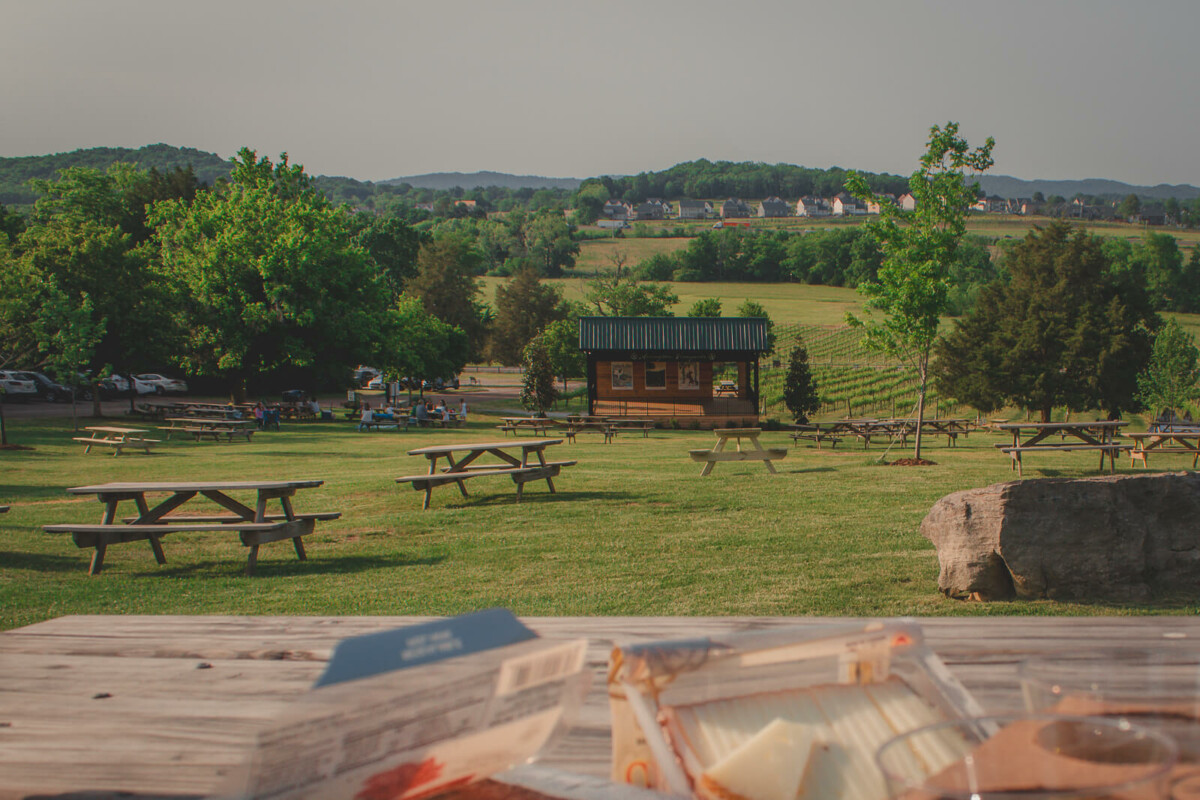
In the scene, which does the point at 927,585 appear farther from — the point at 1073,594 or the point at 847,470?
the point at 847,470

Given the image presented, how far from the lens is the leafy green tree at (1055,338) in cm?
3547

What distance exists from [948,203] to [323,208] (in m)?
36.2

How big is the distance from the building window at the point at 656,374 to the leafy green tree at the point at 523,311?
1543 inches

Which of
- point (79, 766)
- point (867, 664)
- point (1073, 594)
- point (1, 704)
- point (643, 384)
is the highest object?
point (867, 664)

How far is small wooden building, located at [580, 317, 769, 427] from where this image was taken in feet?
134

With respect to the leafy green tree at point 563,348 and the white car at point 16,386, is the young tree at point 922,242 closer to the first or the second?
the leafy green tree at point 563,348

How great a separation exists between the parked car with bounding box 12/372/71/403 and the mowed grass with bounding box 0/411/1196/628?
29213 mm

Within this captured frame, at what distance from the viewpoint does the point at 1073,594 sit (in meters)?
6.54

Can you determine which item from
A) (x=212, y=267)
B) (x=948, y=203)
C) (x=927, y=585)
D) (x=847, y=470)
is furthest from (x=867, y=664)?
(x=212, y=267)

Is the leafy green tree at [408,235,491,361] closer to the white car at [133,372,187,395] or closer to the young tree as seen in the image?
the white car at [133,372,187,395]

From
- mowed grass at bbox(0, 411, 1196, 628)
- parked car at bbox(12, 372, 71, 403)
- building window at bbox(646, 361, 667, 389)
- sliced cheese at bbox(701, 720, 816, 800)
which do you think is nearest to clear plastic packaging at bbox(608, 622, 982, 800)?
sliced cheese at bbox(701, 720, 816, 800)

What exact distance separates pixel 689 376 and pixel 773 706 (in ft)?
134

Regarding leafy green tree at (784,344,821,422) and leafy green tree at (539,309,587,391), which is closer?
leafy green tree at (784,344,821,422)

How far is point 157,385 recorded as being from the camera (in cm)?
5312
